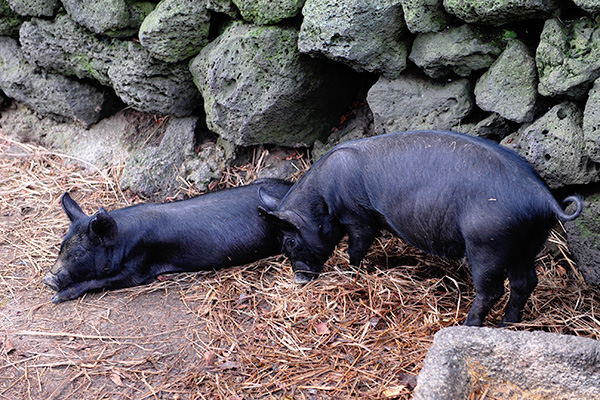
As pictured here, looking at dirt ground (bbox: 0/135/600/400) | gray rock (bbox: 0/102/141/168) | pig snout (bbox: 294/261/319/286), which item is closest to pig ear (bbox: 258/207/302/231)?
pig snout (bbox: 294/261/319/286)

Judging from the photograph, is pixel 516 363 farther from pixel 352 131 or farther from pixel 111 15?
pixel 111 15

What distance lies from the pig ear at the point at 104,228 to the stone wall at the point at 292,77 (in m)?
1.15

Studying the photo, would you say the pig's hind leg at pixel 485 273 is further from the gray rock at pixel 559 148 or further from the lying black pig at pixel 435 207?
the gray rock at pixel 559 148

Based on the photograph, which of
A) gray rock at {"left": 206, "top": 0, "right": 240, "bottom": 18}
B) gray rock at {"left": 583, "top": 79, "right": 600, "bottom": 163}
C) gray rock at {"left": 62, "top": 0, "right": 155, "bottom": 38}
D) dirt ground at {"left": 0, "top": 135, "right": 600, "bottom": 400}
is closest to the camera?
dirt ground at {"left": 0, "top": 135, "right": 600, "bottom": 400}

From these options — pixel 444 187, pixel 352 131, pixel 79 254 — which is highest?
pixel 444 187

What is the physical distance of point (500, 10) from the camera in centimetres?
390

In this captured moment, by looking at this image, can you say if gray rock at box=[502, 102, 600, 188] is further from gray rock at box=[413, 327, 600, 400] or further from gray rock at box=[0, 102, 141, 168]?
gray rock at box=[0, 102, 141, 168]

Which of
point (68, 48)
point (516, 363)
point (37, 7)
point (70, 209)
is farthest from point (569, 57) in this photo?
point (37, 7)

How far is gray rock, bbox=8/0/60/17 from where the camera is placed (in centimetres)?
605

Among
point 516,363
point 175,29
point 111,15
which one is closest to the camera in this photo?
point 516,363

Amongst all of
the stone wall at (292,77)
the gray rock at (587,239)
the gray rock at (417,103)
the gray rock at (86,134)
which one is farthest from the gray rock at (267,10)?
the gray rock at (587,239)

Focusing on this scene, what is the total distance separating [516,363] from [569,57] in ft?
6.21

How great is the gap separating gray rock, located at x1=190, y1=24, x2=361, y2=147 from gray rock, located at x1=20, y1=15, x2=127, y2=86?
0.97 meters

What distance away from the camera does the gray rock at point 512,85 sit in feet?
13.5
